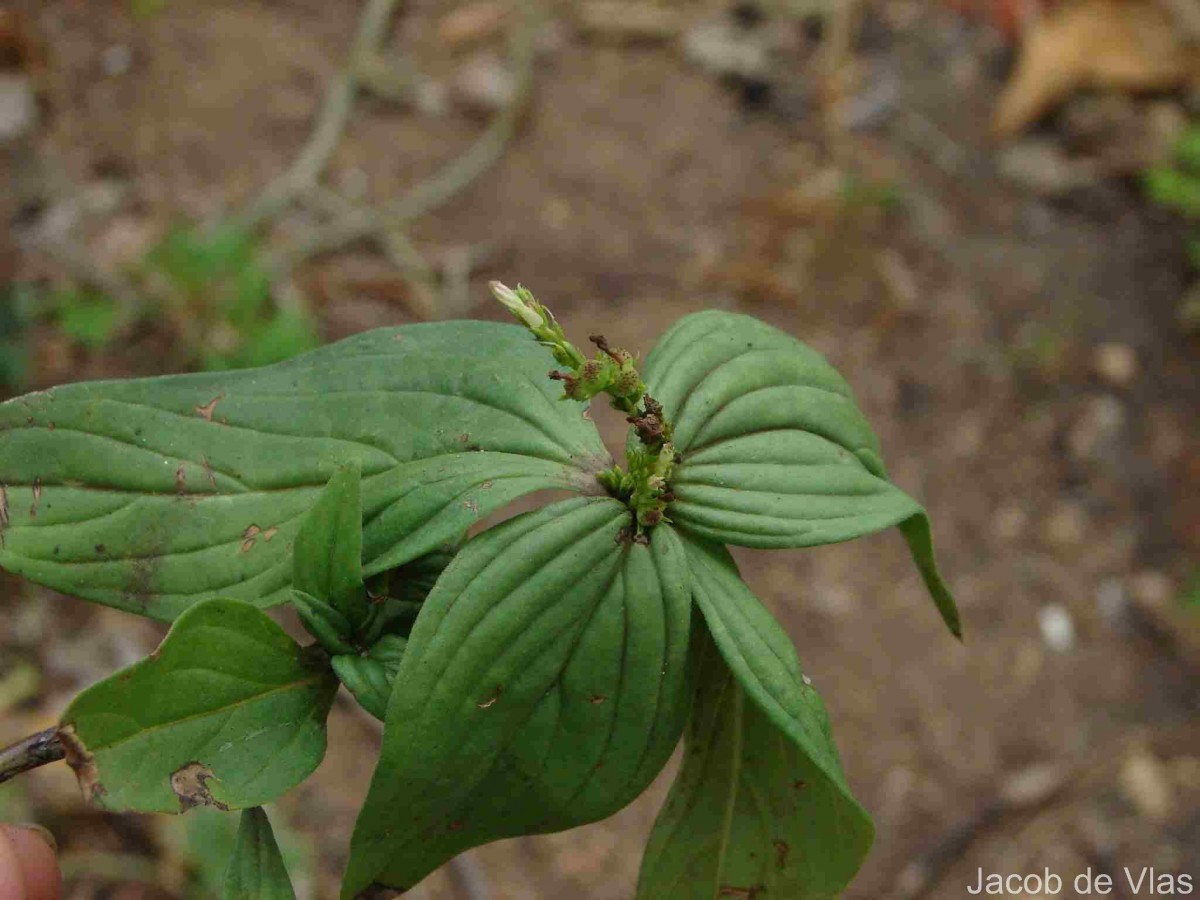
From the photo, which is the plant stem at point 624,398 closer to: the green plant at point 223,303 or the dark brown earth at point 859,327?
the dark brown earth at point 859,327

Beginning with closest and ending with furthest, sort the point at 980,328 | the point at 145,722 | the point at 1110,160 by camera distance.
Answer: the point at 145,722
the point at 980,328
the point at 1110,160

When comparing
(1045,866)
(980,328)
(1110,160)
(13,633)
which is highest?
(1110,160)

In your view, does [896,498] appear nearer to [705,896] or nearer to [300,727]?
[705,896]

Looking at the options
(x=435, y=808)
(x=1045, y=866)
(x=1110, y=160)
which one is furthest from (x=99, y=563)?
(x=1110, y=160)

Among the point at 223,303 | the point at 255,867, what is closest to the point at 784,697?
the point at 255,867

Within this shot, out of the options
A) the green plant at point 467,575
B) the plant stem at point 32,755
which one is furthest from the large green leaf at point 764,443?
the plant stem at point 32,755

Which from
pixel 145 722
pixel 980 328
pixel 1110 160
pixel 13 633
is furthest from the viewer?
pixel 1110 160

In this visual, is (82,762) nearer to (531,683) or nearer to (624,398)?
(531,683)

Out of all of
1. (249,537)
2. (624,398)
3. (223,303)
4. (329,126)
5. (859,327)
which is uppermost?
(624,398)
